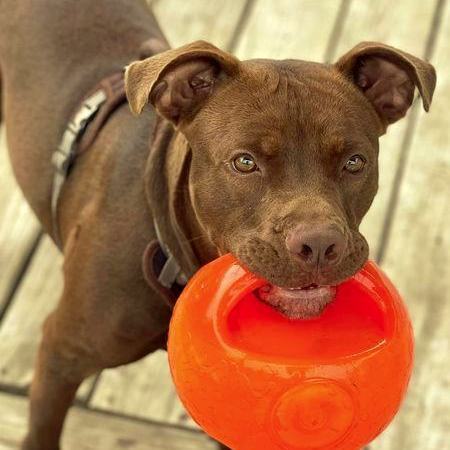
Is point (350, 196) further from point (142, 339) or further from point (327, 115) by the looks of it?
point (142, 339)

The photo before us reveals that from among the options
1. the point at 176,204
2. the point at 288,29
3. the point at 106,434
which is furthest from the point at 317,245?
the point at 288,29

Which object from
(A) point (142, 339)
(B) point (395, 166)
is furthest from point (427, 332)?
(A) point (142, 339)

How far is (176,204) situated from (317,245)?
2.03ft

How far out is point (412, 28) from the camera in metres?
5.23

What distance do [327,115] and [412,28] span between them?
2666 mm

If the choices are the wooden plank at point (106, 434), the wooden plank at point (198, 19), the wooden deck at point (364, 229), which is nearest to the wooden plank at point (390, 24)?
the wooden deck at point (364, 229)

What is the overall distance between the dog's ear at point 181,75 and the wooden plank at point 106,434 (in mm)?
1333

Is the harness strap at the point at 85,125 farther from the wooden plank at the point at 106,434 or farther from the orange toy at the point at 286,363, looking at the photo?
the orange toy at the point at 286,363

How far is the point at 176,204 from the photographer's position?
297 centimetres

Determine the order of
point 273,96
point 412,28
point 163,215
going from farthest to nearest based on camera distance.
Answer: point 412,28, point 163,215, point 273,96

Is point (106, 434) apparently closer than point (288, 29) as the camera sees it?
Yes

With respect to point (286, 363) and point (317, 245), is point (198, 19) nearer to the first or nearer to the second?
point (317, 245)

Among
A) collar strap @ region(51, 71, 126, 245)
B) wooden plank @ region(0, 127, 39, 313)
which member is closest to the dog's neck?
collar strap @ region(51, 71, 126, 245)

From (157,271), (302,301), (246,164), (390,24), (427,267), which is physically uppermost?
(246,164)
